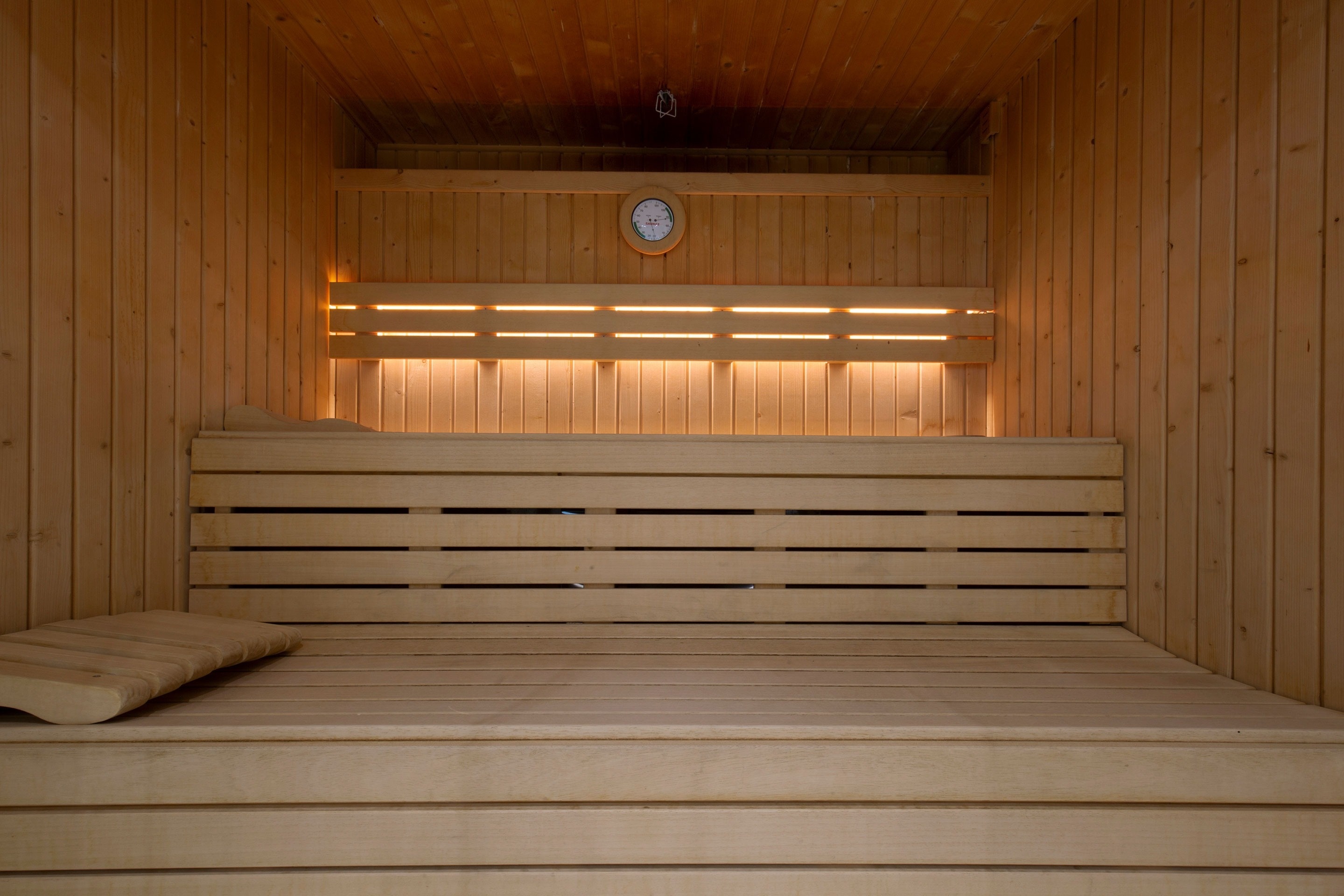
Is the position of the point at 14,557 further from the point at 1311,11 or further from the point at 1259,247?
the point at 1311,11

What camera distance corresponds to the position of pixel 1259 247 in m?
1.64

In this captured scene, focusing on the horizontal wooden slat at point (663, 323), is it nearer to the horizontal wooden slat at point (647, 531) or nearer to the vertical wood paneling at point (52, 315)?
the horizontal wooden slat at point (647, 531)

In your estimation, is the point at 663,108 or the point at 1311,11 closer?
the point at 1311,11

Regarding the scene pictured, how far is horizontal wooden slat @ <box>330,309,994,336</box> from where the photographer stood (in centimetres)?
323

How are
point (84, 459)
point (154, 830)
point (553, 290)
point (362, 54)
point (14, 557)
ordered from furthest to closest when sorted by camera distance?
point (553, 290), point (362, 54), point (84, 459), point (14, 557), point (154, 830)

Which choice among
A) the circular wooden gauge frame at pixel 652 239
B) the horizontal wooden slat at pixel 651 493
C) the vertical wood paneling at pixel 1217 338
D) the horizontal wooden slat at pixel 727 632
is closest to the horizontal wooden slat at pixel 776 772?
the vertical wood paneling at pixel 1217 338

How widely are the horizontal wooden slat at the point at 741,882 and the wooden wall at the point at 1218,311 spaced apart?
1.74 ft

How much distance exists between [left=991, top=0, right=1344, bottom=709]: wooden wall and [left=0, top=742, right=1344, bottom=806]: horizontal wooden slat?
0.44 m

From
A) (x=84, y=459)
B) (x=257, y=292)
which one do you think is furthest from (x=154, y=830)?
(x=257, y=292)

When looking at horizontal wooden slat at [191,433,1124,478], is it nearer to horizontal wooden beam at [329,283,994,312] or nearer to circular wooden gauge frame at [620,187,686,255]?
horizontal wooden beam at [329,283,994,312]

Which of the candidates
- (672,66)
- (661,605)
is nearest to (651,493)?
(661,605)

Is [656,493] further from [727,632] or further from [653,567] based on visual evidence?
[727,632]

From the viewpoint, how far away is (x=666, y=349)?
326 centimetres

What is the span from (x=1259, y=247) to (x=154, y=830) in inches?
A: 106
